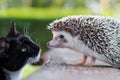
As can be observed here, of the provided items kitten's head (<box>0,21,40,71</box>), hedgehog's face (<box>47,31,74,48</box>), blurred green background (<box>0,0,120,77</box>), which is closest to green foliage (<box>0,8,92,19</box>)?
blurred green background (<box>0,0,120,77</box>)

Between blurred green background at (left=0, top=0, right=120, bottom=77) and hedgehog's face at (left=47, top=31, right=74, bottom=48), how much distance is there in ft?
27.4

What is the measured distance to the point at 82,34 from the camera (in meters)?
5.08

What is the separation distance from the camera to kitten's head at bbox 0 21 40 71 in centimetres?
466

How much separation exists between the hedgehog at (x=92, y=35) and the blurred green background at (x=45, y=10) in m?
8.41

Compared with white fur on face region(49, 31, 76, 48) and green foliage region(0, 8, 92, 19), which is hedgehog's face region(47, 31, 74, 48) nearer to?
white fur on face region(49, 31, 76, 48)

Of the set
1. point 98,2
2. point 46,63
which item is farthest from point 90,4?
point 46,63

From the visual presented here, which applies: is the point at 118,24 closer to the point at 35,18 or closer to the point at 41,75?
the point at 41,75

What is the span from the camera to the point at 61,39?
205 inches

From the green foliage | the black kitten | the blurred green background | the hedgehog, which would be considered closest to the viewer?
the black kitten

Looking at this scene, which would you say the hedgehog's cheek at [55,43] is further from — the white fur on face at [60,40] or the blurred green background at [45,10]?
the blurred green background at [45,10]

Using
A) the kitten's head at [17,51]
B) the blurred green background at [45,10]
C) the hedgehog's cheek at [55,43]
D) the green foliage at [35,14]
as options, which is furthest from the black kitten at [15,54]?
the green foliage at [35,14]

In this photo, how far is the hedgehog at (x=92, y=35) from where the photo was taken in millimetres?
5066

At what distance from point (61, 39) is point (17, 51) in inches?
23.9

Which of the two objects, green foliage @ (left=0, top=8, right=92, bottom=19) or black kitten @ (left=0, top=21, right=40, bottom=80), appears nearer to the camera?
black kitten @ (left=0, top=21, right=40, bottom=80)
